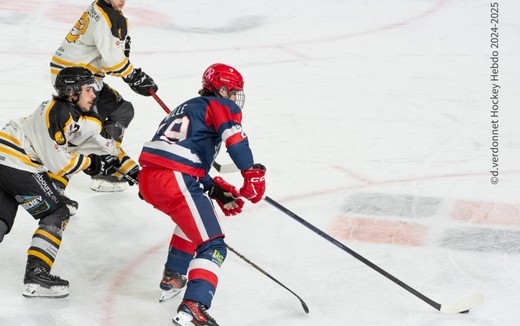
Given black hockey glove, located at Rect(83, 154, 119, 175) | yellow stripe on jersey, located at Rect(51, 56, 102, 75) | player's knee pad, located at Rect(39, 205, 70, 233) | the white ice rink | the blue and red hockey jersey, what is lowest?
the white ice rink

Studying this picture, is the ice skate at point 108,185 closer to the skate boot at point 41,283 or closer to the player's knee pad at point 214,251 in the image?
the skate boot at point 41,283

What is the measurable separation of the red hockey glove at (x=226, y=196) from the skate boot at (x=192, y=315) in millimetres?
460

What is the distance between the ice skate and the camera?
16.4 ft

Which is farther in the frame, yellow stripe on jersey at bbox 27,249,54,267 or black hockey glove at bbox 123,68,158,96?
black hockey glove at bbox 123,68,158,96

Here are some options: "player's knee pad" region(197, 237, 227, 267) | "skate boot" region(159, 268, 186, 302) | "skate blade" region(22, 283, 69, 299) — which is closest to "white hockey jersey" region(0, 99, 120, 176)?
"skate blade" region(22, 283, 69, 299)

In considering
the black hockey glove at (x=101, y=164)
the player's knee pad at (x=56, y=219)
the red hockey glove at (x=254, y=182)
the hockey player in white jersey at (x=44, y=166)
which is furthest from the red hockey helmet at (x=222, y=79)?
the player's knee pad at (x=56, y=219)

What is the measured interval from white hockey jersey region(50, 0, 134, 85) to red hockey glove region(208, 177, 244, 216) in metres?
1.19

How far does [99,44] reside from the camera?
15.7 feet

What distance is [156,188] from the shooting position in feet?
12.1

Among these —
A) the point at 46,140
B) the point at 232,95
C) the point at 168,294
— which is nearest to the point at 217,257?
the point at 168,294

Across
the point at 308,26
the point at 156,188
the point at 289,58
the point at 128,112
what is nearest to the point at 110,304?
the point at 156,188

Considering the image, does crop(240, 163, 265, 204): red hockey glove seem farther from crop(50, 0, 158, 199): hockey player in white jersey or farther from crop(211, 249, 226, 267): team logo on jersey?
crop(50, 0, 158, 199): hockey player in white jersey

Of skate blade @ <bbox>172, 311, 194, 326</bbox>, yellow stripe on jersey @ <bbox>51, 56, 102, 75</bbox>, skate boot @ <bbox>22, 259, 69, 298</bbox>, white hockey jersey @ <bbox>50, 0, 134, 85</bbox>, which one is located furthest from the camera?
yellow stripe on jersey @ <bbox>51, 56, 102, 75</bbox>

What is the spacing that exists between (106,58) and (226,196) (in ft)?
4.24
